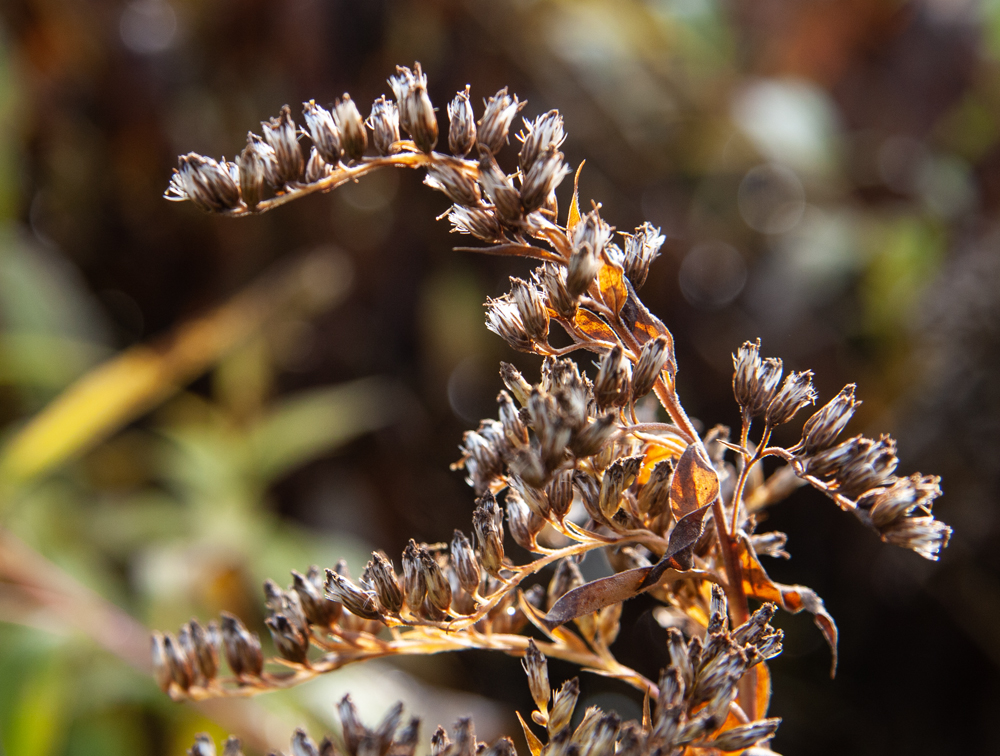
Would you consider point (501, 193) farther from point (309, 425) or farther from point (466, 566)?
point (309, 425)

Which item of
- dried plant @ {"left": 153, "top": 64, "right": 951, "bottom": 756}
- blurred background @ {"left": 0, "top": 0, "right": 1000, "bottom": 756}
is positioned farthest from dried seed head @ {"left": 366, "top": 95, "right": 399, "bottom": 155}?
blurred background @ {"left": 0, "top": 0, "right": 1000, "bottom": 756}

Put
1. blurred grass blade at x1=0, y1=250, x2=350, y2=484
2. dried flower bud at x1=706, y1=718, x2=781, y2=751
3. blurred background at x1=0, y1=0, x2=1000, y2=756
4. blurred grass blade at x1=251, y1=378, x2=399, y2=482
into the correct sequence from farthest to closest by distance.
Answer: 1. blurred grass blade at x1=251, y1=378, x2=399, y2=482
2. blurred background at x1=0, y1=0, x2=1000, y2=756
3. blurred grass blade at x1=0, y1=250, x2=350, y2=484
4. dried flower bud at x1=706, y1=718, x2=781, y2=751

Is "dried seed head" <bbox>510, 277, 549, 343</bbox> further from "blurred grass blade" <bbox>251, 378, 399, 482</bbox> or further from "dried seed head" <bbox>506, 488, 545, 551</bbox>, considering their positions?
"blurred grass blade" <bbox>251, 378, 399, 482</bbox>

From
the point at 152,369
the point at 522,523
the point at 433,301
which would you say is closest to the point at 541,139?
the point at 522,523

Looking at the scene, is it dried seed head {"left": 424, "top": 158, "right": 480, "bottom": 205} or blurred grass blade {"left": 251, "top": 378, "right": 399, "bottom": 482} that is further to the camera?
blurred grass blade {"left": 251, "top": 378, "right": 399, "bottom": 482}

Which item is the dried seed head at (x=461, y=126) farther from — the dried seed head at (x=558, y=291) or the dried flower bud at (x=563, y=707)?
the dried flower bud at (x=563, y=707)

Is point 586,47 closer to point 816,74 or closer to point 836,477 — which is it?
point 816,74

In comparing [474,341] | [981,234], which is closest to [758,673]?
[474,341]
